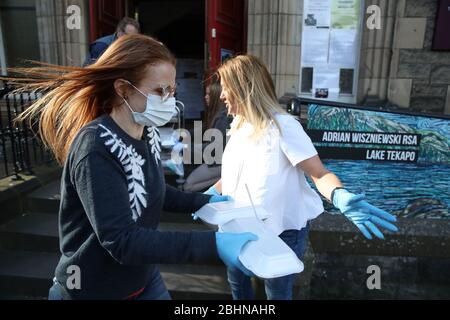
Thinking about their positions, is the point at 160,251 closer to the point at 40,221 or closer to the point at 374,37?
the point at 40,221

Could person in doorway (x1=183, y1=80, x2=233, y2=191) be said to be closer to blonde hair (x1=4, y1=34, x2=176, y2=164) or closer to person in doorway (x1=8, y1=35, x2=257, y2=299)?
person in doorway (x1=8, y1=35, x2=257, y2=299)

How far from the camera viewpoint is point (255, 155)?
6.66ft

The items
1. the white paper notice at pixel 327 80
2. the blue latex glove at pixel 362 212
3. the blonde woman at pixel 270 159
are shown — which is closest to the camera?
the blue latex glove at pixel 362 212

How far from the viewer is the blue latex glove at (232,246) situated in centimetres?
117

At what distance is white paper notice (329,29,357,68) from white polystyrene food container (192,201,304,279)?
4314 millimetres

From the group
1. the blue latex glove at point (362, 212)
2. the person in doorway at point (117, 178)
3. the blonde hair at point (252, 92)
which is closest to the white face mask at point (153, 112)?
the person in doorway at point (117, 178)

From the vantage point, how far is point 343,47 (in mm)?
5207

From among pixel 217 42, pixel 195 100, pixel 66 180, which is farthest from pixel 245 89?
pixel 195 100

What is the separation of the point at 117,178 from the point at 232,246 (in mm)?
445

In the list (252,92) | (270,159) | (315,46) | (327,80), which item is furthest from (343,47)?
(270,159)

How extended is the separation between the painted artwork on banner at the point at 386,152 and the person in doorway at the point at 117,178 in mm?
1864

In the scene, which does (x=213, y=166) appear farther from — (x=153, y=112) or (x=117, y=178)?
(x=117, y=178)

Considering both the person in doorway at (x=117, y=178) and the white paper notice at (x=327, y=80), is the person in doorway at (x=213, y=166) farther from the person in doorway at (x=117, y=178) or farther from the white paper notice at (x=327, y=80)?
the white paper notice at (x=327, y=80)

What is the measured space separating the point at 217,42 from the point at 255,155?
12.0ft
